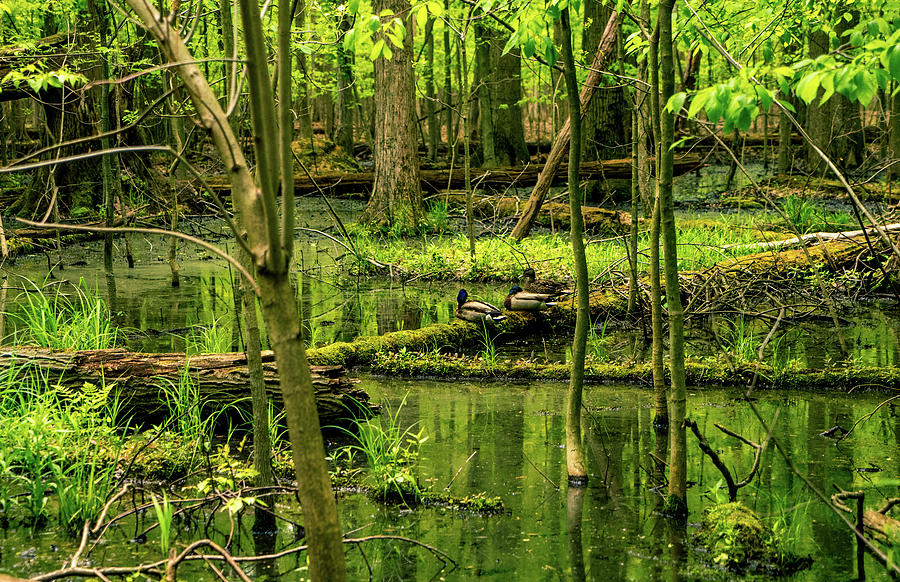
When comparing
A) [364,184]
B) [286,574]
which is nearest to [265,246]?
[286,574]

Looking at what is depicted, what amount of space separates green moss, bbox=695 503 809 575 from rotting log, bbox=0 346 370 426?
99.8 inches

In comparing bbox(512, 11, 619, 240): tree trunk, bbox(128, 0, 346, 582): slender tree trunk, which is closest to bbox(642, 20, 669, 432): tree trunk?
bbox(128, 0, 346, 582): slender tree trunk

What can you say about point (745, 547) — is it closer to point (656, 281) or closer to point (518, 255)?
point (656, 281)

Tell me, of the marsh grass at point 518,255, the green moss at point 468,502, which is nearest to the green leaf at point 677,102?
the green moss at point 468,502

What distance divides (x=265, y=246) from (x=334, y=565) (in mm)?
1002

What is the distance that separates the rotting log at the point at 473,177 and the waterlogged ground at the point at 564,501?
1140 centimetres

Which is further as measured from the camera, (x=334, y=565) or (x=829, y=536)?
(x=829, y=536)

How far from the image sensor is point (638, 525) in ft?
13.2

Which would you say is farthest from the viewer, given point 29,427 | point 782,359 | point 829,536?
point 782,359

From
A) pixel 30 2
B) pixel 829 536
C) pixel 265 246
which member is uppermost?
pixel 30 2

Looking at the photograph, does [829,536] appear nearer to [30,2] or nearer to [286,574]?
[286,574]

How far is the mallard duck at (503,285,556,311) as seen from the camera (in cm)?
839

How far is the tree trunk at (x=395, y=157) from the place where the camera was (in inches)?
596

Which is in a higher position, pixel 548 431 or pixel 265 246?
pixel 265 246
